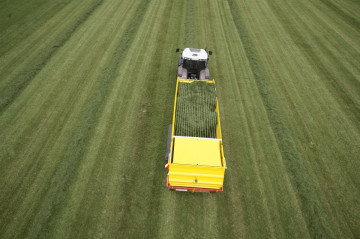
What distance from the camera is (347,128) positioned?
402 inches

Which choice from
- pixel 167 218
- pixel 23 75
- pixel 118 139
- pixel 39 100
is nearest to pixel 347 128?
pixel 167 218

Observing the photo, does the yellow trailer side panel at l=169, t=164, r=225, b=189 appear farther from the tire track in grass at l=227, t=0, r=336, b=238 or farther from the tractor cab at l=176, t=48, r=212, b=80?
the tractor cab at l=176, t=48, r=212, b=80

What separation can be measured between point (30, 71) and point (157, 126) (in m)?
9.18

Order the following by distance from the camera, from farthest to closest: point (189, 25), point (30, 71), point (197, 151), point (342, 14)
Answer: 1. point (342, 14)
2. point (189, 25)
3. point (30, 71)
4. point (197, 151)

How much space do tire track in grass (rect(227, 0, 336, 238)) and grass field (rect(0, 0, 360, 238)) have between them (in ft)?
0.17

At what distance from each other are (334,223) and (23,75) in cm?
1710

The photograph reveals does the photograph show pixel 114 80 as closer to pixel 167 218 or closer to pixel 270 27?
pixel 167 218

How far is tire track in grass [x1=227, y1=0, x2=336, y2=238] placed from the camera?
22.9 feet

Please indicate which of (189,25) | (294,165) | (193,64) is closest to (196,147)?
(294,165)

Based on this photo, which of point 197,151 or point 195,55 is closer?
point 197,151

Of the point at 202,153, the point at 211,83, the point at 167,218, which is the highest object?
the point at 211,83

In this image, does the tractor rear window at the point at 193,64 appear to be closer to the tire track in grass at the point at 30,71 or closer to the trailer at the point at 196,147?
the trailer at the point at 196,147

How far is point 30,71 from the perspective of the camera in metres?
12.2

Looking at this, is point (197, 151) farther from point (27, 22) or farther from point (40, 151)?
point (27, 22)
